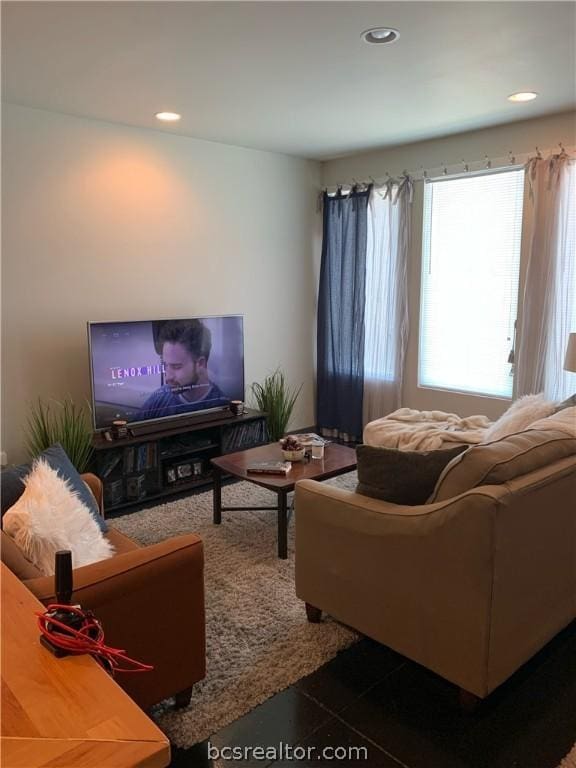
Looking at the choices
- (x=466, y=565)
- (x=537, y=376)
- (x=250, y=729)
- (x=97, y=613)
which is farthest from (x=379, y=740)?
(x=537, y=376)

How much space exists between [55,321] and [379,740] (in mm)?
3223

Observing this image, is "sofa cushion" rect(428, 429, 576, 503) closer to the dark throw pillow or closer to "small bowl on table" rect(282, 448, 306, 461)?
the dark throw pillow

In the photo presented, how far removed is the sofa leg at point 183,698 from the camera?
2.04 meters

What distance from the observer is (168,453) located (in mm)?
4137

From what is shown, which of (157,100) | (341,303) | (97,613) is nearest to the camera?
(97,613)

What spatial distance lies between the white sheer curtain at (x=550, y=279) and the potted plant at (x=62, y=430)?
309cm

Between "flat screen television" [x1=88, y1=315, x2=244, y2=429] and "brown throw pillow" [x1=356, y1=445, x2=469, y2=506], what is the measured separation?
89.0 inches

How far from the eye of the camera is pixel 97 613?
67.5 inches

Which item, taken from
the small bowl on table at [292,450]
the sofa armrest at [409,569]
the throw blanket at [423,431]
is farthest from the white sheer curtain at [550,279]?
the sofa armrest at [409,569]

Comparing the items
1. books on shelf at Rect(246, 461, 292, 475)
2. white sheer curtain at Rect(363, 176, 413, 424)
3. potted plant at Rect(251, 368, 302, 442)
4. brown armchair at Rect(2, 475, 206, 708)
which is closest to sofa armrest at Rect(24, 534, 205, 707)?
brown armchair at Rect(2, 475, 206, 708)

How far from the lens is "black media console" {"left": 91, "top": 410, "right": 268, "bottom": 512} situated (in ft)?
12.6

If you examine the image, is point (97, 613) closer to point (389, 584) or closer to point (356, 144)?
point (389, 584)

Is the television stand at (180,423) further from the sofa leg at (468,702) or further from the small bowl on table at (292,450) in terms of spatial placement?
the sofa leg at (468,702)

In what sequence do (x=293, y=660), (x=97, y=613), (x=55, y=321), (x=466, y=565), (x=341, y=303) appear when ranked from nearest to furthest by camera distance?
(x=97, y=613)
(x=466, y=565)
(x=293, y=660)
(x=55, y=321)
(x=341, y=303)
